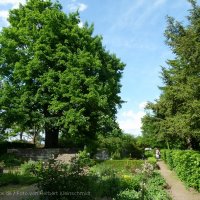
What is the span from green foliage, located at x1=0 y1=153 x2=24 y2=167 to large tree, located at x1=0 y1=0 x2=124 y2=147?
10.6ft

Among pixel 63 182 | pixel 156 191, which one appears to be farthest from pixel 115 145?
pixel 63 182

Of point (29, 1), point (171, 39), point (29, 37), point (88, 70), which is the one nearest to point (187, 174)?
point (171, 39)

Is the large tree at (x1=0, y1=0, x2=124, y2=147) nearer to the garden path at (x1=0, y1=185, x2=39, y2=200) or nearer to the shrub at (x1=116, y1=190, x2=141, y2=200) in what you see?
the garden path at (x1=0, y1=185, x2=39, y2=200)

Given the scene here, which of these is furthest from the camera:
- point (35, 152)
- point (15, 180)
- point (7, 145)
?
point (7, 145)

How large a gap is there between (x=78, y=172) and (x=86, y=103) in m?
22.2

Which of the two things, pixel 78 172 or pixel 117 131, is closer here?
pixel 78 172

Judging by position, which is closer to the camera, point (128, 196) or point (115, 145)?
point (128, 196)

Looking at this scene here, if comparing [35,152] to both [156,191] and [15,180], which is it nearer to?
[15,180]

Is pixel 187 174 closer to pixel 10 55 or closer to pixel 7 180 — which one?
pixel 7 180

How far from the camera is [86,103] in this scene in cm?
3394

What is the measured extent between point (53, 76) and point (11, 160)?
8433 millimetres

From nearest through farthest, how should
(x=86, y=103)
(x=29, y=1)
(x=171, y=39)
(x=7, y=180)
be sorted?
(x=7, y=180) → (x=171, y=39) → (x=86, y=103) → (x=29, y=1)

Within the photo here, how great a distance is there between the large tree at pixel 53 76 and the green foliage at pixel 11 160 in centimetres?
325

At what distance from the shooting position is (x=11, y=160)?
102 ft
